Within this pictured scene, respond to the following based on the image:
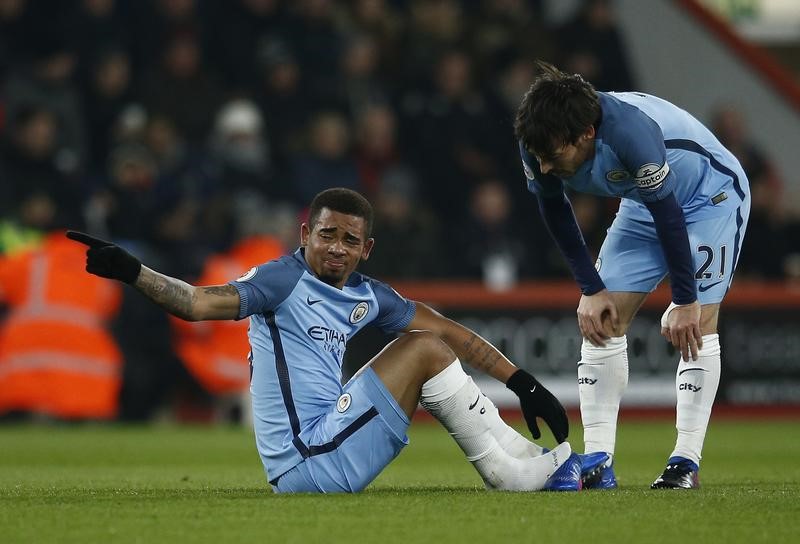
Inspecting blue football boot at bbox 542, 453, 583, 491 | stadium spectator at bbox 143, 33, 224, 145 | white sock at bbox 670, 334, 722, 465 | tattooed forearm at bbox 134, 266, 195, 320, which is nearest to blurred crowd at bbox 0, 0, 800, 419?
stadium spectator at bbox 143, 33, 224, 145

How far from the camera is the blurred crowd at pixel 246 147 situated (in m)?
12.1

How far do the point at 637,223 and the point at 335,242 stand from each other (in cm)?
157

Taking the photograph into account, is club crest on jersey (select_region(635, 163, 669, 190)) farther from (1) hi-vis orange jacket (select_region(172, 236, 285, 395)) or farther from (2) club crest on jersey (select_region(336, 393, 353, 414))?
(1) hi-vis orange jacket (select_region(172, 236, 285, 395))

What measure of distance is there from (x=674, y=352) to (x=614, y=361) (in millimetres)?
6521

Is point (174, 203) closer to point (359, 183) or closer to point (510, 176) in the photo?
point (359, 183)

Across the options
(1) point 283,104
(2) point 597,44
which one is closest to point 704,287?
(1) point 283,104

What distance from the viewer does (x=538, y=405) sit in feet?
18.5

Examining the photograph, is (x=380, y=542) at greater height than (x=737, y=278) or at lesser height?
lesser

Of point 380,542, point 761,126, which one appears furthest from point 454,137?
point 380,542

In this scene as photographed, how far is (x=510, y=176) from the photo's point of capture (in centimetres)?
1449

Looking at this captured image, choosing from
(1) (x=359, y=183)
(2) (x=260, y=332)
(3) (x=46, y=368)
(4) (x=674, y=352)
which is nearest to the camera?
(2) (x=260, y=332)

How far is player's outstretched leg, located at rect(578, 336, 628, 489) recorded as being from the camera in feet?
20.6

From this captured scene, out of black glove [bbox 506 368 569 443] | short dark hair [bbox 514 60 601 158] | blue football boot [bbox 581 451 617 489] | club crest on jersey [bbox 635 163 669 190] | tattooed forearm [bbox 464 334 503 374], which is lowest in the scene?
blue football boot [bbox 581 451 617 489]

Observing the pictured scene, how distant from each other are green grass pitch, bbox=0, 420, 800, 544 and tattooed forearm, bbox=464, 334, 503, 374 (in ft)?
1.69
